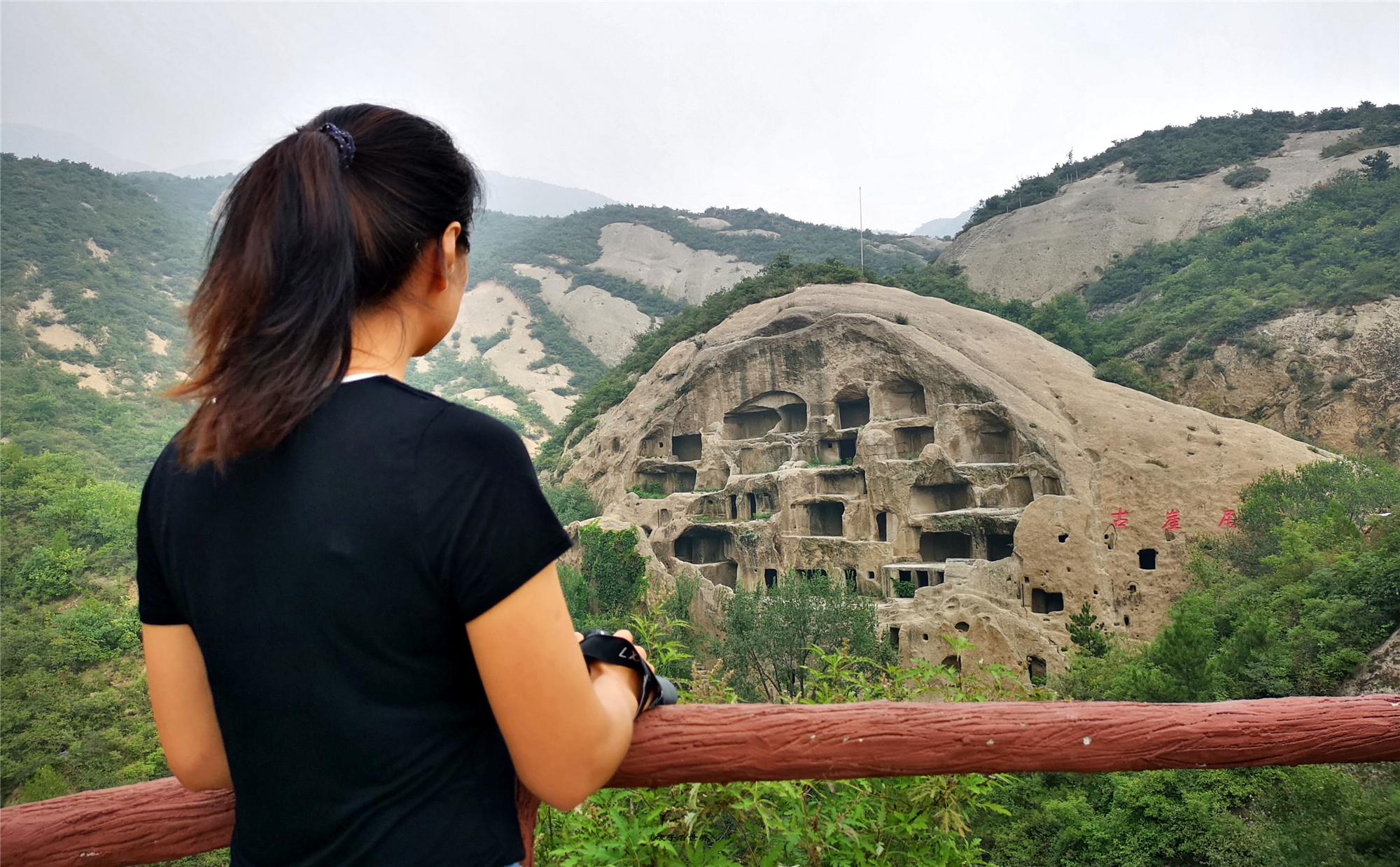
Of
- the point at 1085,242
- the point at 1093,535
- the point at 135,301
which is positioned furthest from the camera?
the point at 1085,242

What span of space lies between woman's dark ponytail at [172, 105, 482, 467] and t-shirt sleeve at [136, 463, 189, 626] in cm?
15

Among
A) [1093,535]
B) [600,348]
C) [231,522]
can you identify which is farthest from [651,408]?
[600,348]

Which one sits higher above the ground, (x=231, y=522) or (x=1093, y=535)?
(x=231, y=522)

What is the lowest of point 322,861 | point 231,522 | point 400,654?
point 322,861

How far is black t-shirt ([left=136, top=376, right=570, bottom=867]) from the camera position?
95 cm

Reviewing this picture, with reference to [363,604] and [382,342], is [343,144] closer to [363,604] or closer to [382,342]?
[382,342]

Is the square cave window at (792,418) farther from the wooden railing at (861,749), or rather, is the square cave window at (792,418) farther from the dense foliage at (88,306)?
the wooden railing at (861,749)

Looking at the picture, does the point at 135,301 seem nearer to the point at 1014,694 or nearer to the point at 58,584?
the point at 58,584

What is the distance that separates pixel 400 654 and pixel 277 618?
0.16 m

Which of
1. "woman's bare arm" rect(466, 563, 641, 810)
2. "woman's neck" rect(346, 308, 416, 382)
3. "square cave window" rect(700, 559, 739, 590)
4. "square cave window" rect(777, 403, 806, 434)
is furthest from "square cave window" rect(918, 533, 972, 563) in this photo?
"woman's neck" rect(346, 308, 416, 382)

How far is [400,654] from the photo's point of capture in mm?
981

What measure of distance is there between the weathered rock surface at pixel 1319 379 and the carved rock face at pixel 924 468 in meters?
5.33

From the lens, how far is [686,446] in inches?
1171

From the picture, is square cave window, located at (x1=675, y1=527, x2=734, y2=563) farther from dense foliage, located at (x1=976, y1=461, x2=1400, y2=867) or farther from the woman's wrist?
the woman's wrist
